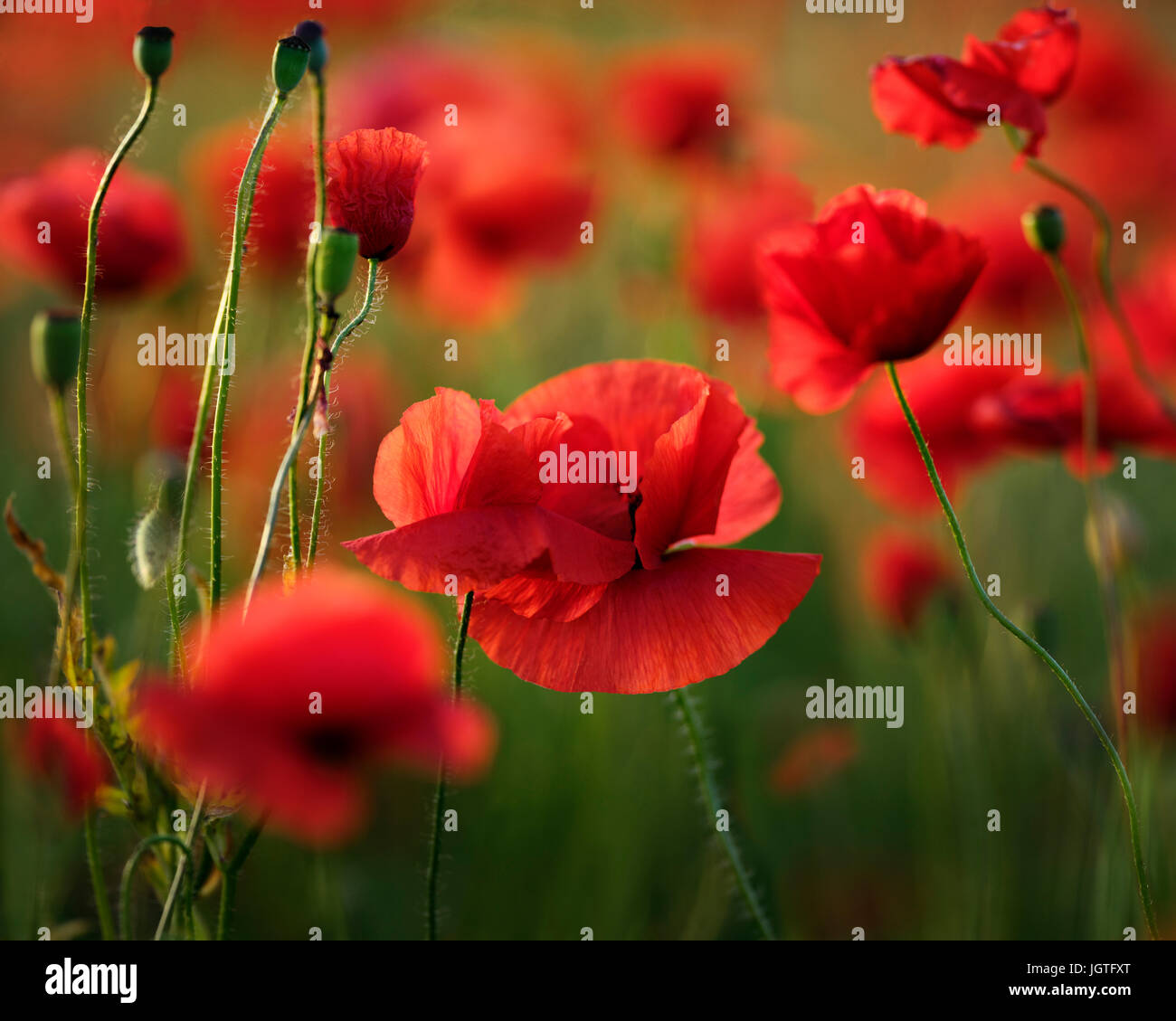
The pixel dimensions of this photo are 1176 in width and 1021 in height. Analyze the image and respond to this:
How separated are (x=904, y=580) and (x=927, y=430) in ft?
0.65

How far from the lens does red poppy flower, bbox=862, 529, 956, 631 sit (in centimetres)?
114

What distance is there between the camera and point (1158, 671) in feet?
3.40

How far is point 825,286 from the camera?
0.63m

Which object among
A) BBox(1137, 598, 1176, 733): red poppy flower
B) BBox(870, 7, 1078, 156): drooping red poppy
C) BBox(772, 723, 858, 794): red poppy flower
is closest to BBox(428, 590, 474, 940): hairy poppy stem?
BBox(870, 7, 1078, 156): drooping red poppy

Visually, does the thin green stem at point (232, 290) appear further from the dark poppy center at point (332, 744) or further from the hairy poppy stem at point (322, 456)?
the dark poppy center at point (332, 744)

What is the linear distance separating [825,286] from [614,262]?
1201 mm

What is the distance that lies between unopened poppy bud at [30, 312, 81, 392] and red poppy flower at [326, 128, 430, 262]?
0.16 meters

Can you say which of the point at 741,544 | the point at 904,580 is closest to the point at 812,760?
the point at 904,580

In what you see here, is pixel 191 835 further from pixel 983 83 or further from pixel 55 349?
pixel 983 83

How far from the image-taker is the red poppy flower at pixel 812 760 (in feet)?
3.48

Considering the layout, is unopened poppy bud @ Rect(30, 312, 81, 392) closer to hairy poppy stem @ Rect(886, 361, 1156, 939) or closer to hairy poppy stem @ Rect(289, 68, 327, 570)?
hairy poppy stem @ Rect(289, 68, 327, 570)

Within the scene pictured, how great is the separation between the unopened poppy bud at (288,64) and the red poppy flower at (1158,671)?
2.81 feet

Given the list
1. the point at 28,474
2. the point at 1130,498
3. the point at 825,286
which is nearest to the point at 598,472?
the point at 825,286
